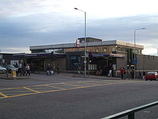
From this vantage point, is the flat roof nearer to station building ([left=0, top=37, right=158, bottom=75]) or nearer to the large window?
station building ([left=0, top=37, right=158, bottom=75])

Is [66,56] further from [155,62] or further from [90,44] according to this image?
[155,62]

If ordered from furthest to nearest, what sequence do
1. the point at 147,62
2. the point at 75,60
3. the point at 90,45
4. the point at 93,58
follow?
the point at 147,62 → the point at 90,45 → the point at 93,58 → the point at 75,60

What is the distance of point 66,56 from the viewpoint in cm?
4316

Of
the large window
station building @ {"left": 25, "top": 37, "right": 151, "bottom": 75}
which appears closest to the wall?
station building @ {"left": 25, "top": 37, "right": 151, "bottom": 75}

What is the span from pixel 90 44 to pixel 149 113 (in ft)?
168

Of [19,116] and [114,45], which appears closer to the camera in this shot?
[19,116]

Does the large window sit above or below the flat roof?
below

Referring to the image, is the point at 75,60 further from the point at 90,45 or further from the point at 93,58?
the point at 90,45

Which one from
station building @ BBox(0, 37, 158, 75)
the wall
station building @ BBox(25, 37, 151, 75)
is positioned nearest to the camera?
station building @ BBox(25, 37, 151, 75)

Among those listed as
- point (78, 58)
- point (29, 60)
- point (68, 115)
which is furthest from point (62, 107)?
point (29, 60)

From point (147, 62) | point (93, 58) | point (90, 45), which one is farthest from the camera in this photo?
point (147, 62)

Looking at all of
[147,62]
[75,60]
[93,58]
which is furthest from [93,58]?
[147,62]

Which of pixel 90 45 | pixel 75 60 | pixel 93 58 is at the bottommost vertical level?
pixel 75 60

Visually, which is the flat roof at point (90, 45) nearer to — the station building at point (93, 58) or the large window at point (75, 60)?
the station building at point (93, 58)
